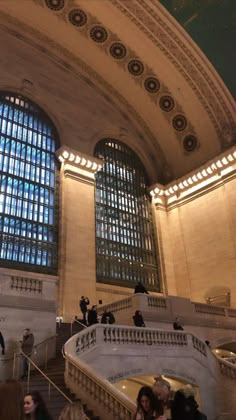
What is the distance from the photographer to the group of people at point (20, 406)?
6.48ft

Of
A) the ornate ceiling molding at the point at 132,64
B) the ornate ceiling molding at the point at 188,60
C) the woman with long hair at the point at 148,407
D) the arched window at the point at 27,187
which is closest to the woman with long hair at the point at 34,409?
the woman with long hair at the point at 148,407

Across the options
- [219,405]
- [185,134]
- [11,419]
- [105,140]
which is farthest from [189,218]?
[11,419]

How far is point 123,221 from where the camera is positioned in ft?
68.7

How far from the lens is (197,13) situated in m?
19.2

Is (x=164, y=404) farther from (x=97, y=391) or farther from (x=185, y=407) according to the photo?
(x=97, y=391)

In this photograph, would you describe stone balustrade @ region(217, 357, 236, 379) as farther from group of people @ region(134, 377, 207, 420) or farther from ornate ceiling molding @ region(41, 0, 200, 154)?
ornate ceiling molding @ region(41, 0, 200, 154)

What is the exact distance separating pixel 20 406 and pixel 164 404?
4.75ft

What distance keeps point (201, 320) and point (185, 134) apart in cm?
1274

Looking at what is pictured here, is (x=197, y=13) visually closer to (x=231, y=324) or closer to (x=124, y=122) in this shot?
(x=124, y=122)

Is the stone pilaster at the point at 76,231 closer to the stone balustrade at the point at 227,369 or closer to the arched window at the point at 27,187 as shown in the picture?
the arched window at the point at 27,187

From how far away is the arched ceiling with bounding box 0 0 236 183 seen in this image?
→ 20125 mm

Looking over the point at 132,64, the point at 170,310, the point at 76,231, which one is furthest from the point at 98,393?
the point at 132,64

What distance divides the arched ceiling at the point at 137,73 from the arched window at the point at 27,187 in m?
1.92

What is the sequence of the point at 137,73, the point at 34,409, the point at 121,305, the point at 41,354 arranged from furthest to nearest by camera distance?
the point at 137,73 → the point at 121,305 → the point at 41,354 → the point at 34,409
